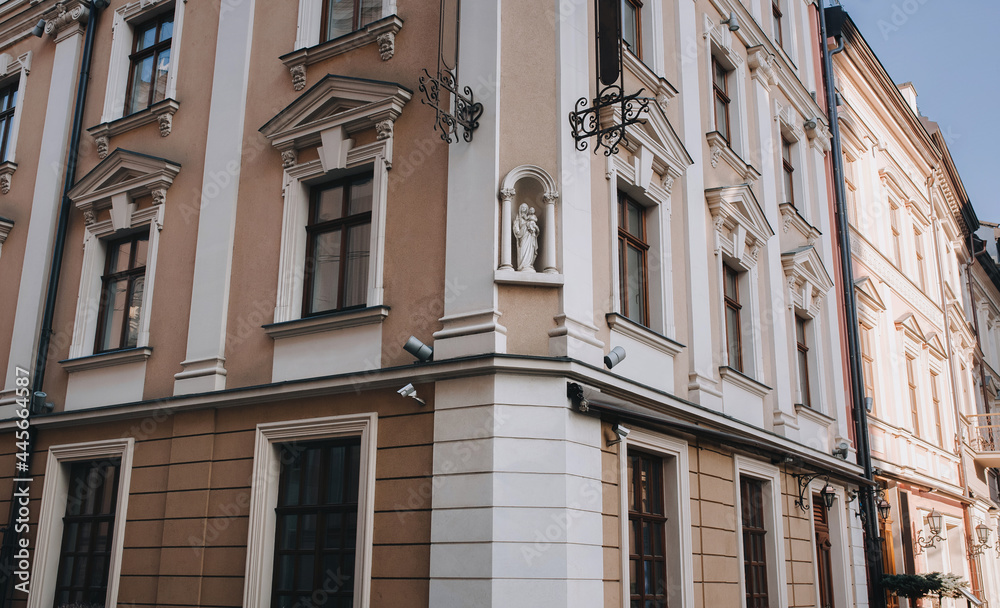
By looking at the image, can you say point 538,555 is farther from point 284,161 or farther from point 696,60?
point 696,60

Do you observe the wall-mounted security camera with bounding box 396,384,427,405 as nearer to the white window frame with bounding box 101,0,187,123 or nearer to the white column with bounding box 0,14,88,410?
the white column with bounding box 0,14,88,410

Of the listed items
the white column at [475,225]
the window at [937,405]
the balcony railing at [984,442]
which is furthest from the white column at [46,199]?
the balcony railing at [984,442]

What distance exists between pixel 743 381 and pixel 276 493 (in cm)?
672

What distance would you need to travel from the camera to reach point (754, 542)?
1332 centimetres

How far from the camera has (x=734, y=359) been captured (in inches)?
546

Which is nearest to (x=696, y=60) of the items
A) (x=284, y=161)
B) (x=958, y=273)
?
(x=284, y=161)

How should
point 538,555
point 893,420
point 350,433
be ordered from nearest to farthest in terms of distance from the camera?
point 538,555 → point 350,433 → point 893,420

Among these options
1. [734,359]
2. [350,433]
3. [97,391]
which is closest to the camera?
[350,433]

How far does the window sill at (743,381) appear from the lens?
1284 centimetres

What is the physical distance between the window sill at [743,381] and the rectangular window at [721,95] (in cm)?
397

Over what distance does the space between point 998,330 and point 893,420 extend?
20421 mm

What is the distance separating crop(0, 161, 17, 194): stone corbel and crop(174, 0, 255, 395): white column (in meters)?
5.05

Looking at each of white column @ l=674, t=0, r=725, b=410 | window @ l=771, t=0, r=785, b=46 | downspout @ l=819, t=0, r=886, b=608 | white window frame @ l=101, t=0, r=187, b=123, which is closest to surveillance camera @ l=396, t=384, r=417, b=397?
white column @ l=674, t=0, r=725, b=410

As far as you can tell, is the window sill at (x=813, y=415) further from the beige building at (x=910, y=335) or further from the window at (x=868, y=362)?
the window at (x=868, y=362)
